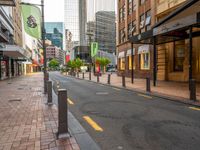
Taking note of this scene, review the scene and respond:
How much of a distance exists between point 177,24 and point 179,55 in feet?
31.1

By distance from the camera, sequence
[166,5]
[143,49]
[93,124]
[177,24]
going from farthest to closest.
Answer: [143,49], [166,5], [177,24], [93,124]

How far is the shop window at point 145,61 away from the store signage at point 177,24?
1145 cm

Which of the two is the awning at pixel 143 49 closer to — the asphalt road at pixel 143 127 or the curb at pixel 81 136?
the asphalt road at pixel 143 127

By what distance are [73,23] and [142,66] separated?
5285 inches

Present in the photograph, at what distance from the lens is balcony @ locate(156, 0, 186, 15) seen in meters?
21.1

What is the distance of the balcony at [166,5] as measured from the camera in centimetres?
2113

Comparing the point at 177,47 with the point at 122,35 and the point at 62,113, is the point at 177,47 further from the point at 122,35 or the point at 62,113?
the point at 62,113

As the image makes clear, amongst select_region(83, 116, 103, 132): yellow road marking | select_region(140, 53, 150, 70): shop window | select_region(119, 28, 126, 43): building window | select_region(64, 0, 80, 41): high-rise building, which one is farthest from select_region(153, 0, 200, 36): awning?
select_region(64, 0, 80, 41): high-rise building

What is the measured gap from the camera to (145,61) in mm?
28781

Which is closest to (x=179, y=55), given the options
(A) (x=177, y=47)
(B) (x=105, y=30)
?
(A) (x=177, y=47)

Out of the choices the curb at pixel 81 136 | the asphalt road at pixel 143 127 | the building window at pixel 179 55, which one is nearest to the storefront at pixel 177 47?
the building window at pixel 179 55

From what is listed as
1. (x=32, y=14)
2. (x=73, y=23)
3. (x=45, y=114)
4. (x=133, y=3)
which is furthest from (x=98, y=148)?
(x=73, y=23)

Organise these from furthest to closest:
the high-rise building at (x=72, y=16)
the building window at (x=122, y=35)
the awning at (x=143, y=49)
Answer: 1. the high-rise building at (x=72, y=16)
2. the building window at (x=122, y=35)
3. the awning at (x=143, y=49)

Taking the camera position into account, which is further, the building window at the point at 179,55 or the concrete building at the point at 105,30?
the concrete building at the point at 105,30
